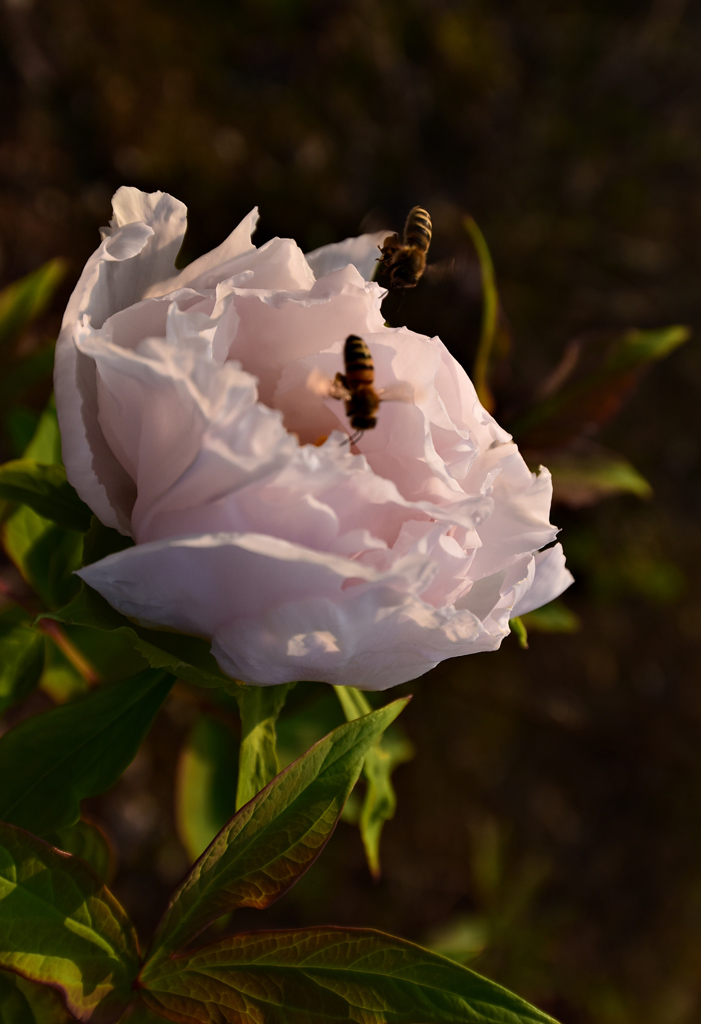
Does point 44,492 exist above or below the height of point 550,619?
above

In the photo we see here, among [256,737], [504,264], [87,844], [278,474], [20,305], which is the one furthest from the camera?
[504,264]

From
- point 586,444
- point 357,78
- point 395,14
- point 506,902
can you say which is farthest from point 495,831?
point 395,14

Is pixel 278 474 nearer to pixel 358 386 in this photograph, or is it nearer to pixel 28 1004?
pixel 358 386

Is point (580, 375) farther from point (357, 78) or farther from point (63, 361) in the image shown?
point (357, 78)

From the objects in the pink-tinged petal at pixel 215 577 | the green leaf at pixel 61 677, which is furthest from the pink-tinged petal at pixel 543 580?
the green leaf at pixel 61 677

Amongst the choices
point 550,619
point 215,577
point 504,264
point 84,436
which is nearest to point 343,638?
point 215,577
